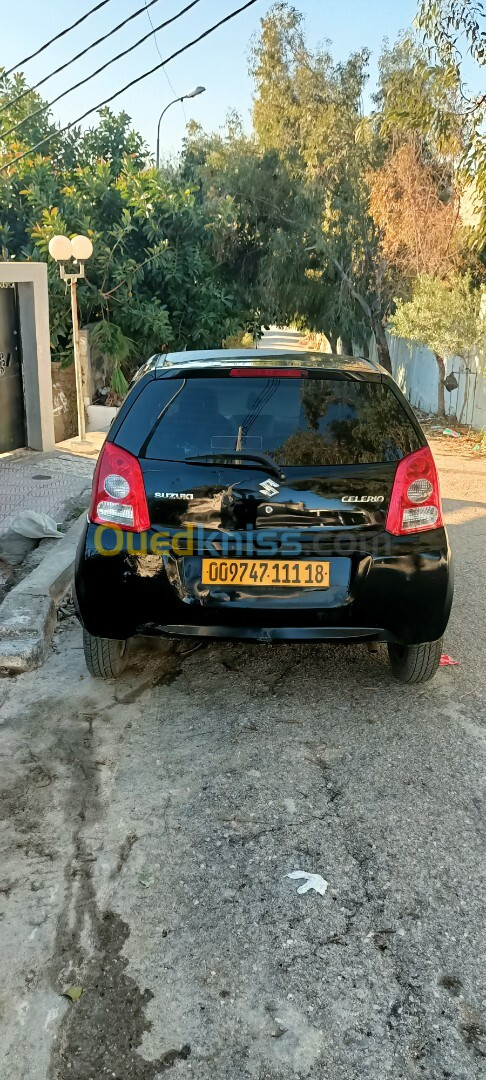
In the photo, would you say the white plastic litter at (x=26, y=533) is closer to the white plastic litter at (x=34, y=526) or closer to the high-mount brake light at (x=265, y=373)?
the white plastic litter at (x=34, y=526)

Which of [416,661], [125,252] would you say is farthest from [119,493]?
[125,252]

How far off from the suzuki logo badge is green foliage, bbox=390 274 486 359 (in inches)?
465

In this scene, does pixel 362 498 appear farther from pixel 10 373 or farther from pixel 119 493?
pixel 10 373

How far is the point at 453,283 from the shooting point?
16078mm

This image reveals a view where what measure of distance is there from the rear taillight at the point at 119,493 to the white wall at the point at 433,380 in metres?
12.1

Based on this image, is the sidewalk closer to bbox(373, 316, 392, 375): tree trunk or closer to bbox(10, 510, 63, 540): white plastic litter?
bbox(10, 510, 63, 540): white plastic litter

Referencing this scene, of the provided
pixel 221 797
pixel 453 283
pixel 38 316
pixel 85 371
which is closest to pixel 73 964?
pixel 221 797

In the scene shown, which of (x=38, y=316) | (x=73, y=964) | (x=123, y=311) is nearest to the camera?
(x=73, y=964)

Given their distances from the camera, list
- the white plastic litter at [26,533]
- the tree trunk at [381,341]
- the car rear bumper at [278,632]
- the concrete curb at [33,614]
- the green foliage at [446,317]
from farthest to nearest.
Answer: the tree trunk at [381,341] → the green foliage at [446,317] → the white plastic litter at [26,533] → the concrete curb at [33,614] → the car rear bumper at [278,632]

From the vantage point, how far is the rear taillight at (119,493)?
381cm

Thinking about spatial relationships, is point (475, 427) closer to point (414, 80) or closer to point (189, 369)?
point (414, 80)

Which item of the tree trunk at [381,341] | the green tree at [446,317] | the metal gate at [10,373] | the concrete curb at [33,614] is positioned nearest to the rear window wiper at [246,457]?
the concrete curb at [33,614]

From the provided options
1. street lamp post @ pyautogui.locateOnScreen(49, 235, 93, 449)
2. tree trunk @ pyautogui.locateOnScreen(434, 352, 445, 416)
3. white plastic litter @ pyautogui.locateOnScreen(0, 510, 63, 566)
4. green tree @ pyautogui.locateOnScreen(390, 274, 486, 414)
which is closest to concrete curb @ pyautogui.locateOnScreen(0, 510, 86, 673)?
white plastic litter @ pyautogui.locateOnScreen(0, 510, 63, 566)

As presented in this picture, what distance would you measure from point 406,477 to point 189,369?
107cm
